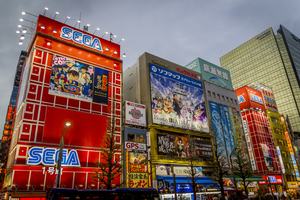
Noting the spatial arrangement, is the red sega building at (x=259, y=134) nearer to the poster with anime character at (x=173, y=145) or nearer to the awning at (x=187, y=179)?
the awning at (x=187, y=179)

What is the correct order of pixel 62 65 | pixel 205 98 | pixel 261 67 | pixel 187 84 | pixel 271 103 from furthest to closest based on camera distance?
pixel 261 67 → pixel 271 103 → pixel 205 98 → pixel 187 84 → pixel 62 65

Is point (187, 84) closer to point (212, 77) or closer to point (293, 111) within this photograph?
point (212, 77)

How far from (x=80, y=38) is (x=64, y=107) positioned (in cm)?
1359

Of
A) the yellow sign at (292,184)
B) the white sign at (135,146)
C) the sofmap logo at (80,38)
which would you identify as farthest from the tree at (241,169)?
the sofmap logo at (80,38)

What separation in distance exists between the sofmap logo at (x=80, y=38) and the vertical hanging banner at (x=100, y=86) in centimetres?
502

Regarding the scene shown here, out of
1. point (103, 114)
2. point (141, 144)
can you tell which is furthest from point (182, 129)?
point (103, 114)

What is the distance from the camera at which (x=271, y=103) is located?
82.8m

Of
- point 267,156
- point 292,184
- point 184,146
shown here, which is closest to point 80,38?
point 184,146

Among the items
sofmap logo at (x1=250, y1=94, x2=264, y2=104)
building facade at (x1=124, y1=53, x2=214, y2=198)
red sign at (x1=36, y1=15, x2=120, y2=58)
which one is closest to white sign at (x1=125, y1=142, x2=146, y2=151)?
building facade at (x1=124, y1=53, x2=214, y2=198)

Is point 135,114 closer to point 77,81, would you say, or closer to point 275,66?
point 77,81

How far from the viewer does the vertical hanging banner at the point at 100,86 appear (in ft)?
126

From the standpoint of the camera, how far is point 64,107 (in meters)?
34.4

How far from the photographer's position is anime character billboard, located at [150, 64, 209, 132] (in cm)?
4719

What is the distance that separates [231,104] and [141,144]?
36.1 m
